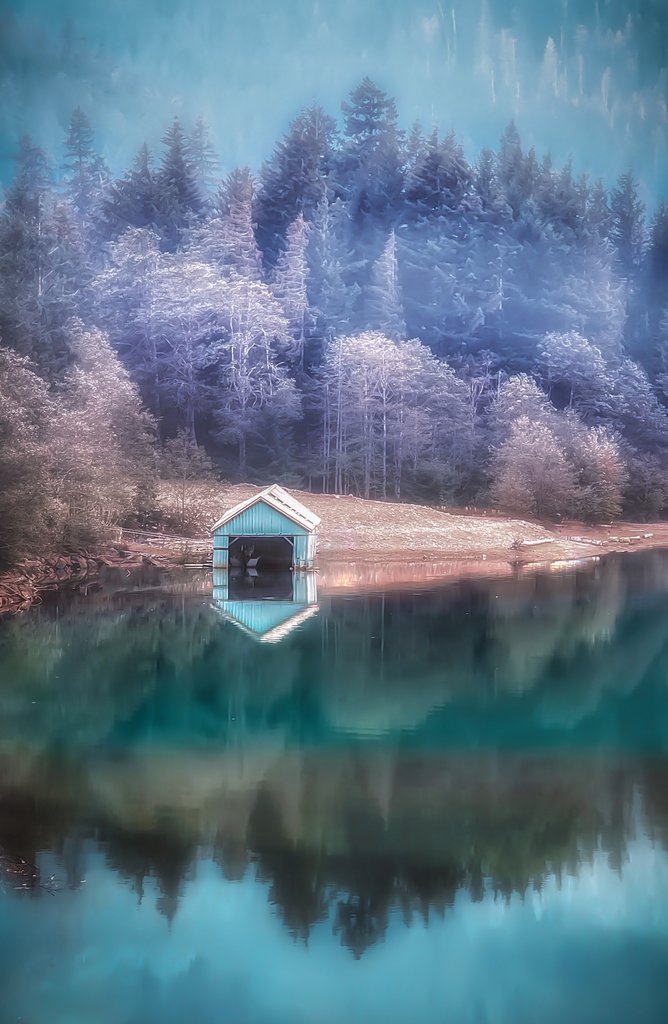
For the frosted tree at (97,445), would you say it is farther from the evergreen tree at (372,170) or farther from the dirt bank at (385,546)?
the evergreen tree at (372,170)

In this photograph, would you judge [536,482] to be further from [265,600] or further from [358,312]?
[265,600]

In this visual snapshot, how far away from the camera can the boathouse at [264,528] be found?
23344 millimetres

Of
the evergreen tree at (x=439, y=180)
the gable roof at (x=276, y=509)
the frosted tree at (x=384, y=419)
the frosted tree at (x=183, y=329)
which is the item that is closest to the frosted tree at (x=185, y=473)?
the frosted tree at (x=183, y=329)

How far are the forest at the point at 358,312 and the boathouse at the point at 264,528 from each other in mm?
5420

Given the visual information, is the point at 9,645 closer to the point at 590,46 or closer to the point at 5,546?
the point at 5,546

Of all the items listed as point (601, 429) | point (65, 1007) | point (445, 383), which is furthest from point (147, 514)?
point (65, 1007)

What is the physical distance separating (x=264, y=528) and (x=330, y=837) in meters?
15.8

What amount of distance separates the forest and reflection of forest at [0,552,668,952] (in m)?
16.1

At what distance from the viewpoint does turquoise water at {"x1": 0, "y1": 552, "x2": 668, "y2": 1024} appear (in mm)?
6203

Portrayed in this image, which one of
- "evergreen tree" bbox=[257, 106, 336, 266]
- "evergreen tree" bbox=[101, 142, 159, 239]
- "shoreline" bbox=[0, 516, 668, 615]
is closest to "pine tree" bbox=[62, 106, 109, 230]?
"evergreen tree" bbox=[101, 142, 159, 239]

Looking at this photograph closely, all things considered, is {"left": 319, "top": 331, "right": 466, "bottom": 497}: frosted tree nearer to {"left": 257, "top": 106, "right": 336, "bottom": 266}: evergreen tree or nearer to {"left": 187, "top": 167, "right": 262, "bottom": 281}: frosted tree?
{"left": 187, "top": 167, "right": 262, "bottom": 281}: frosted tree

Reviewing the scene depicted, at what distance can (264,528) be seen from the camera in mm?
23438

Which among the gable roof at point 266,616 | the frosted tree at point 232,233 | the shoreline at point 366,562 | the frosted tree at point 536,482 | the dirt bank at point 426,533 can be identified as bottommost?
the gable roof at point 266,616

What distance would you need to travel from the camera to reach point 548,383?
43125 millimetres
